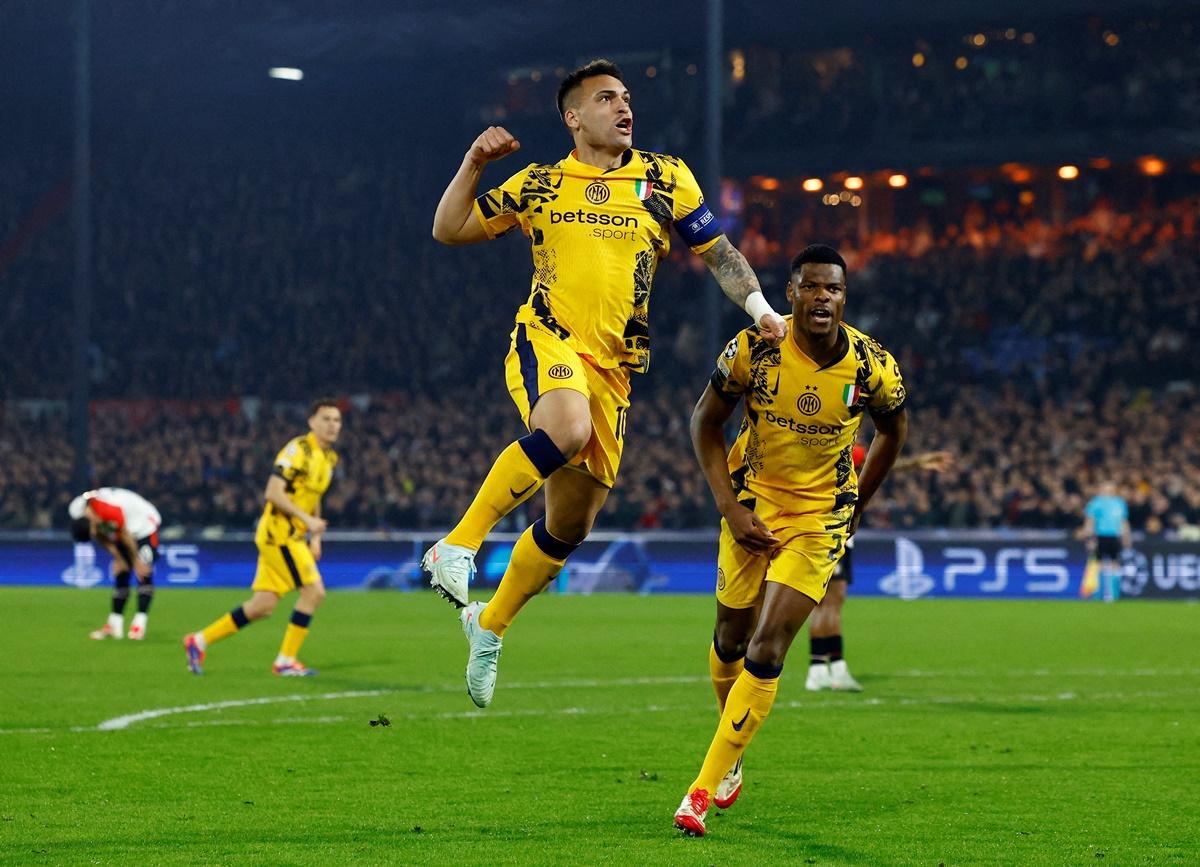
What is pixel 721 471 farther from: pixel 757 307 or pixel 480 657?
pixel 480 657

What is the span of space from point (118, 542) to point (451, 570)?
44.7 ft

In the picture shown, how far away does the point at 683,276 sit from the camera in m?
41.5

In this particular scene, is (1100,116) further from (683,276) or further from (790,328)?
(790,328)

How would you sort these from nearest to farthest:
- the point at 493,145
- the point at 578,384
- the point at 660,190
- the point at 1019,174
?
the point at 493,145 → the point at 578,384 → the point at 660,190 → the point at 1019,174

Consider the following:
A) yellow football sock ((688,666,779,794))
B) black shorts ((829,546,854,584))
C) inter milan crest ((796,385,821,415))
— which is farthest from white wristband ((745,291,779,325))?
black shorts ((829,546,854,584))

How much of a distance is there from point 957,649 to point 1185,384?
57.9ft

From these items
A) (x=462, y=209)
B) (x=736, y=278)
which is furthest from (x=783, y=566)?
(x=462, y=209)

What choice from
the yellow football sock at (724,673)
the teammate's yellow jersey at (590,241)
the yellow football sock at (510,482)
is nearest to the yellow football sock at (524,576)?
the yellow football sock at (510,482)

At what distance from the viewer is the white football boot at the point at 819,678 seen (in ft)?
46.9

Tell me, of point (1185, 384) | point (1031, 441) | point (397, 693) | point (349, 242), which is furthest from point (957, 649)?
point (349, 242)

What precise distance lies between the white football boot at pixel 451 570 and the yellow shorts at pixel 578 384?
591 millimetres

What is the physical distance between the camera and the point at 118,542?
65.3ft

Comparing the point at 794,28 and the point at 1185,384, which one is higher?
the point at 794,28

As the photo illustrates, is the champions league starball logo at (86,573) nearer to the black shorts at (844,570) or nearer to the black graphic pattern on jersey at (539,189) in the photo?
the black shorts at (844,570)
